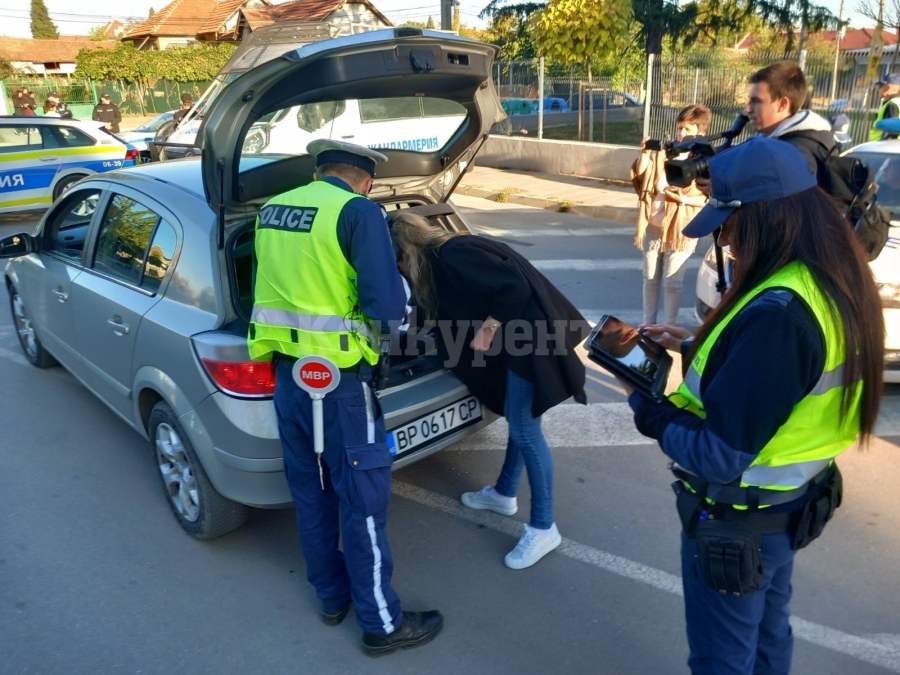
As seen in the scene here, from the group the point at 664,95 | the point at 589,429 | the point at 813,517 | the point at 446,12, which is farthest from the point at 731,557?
the point at 446,12

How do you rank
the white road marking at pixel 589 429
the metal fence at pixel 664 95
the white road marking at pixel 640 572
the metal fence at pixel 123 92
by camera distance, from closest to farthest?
the white road marking at pixel 640 572
the white road marking at pixel 589 429
the metal fence at pixel 664 95
the metal fence at pixel 123 92

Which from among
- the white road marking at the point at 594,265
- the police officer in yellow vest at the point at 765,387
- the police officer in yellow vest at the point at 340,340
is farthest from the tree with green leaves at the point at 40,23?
the police officer in yellow vest at the point at 765,387

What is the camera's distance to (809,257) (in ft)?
5.28

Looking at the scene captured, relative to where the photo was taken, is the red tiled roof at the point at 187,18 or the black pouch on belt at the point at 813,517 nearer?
the black pouch on belt at the point at 813,517

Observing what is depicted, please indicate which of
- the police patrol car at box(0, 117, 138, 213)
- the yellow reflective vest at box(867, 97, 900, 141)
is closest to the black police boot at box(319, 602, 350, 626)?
the yellow reflective vest at box(867, 97, 900, 141)

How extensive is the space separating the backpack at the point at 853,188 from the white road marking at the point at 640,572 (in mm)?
1743

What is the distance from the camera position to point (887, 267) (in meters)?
4.35

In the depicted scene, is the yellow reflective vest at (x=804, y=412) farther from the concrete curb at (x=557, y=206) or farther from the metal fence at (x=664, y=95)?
the metal fence at (x=664, y=95)

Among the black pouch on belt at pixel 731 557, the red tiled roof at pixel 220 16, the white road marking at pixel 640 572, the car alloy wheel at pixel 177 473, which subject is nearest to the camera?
the black pouch on belt at pixel 731 557

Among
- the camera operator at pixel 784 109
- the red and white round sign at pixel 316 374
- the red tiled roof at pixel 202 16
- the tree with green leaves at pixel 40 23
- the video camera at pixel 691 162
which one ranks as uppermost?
the tree with green leaves at pixel 40 23

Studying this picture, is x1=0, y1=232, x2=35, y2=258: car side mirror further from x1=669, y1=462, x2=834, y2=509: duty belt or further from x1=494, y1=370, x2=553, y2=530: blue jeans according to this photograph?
x1=669, y1=462, x2=834, y2=509: duty belt

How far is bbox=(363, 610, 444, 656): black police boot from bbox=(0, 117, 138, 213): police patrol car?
10002mm

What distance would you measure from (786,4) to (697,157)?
866 inches

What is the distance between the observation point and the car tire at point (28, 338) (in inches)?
203
